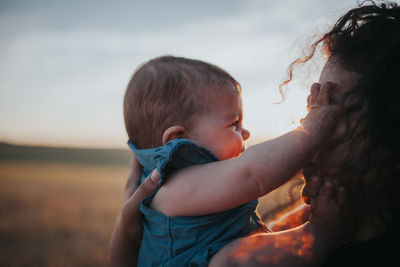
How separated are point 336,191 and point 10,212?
41.1ft

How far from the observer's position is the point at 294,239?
1.29 metres

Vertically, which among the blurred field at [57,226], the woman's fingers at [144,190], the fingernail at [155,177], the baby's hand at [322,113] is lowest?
the blurred field at [57,226]

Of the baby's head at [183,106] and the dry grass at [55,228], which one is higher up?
the baby's head at [183,106]

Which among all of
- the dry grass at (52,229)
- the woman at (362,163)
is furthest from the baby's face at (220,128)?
the dry grass at (52,229)

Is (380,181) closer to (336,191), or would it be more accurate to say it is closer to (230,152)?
(336,191)

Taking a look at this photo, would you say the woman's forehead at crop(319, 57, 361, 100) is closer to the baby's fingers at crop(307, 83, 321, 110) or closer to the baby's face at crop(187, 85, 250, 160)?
the baby's fingers at crop(307, 83, 321, 110)

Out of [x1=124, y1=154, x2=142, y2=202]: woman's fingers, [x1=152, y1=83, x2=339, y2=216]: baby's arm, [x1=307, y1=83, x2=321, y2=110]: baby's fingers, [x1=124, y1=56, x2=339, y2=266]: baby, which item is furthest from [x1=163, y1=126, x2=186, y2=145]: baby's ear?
[x1=307, y1=83, x2=321, y2=110]: baby's fingers

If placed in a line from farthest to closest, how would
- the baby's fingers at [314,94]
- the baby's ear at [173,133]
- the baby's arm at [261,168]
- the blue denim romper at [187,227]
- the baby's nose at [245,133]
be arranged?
the baby's nose at [245,133] → the baby's ear at [173,133] → the blue denim romper at [187,227] → the baby's fingers at [314,94] → the baby's arm at [261,168]

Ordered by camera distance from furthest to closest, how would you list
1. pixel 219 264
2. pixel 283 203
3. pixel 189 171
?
pixel 283 203 → pixel 189 171 → pixel 219 264

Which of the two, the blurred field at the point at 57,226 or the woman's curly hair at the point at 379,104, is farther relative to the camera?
the blurred field at the point at 57,226

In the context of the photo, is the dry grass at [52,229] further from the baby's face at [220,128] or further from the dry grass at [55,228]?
the baby's face at [220,128]

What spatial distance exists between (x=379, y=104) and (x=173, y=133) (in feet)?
3.56

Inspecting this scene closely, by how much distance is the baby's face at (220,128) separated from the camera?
1.66 meters

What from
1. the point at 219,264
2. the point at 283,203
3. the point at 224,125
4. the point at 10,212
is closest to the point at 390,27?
the point at 224,125
